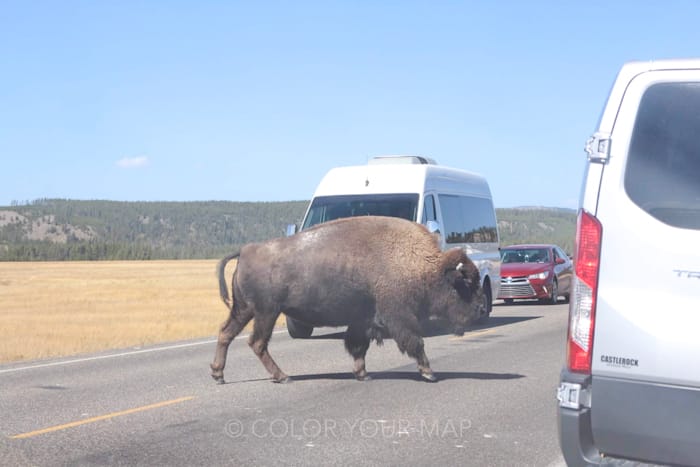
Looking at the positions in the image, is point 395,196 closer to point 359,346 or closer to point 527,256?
point 359,346

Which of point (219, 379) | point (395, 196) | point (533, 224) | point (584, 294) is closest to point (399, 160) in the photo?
point (395, 196)

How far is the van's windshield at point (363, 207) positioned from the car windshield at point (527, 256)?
9.91 m

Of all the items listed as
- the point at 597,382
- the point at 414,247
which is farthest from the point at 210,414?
the point at 597,382

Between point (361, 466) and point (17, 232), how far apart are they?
202305 mm

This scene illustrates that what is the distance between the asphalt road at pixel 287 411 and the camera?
21.6ft

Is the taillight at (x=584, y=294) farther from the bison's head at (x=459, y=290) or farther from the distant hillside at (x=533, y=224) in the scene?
the distant hillside at (x=533, y=224)

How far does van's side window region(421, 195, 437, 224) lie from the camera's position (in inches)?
623

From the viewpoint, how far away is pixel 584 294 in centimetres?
402

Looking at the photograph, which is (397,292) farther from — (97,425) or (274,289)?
(97,425)

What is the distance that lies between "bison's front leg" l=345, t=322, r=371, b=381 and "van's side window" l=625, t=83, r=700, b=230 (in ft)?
20.9

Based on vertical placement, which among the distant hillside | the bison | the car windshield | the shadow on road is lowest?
the distant hillside

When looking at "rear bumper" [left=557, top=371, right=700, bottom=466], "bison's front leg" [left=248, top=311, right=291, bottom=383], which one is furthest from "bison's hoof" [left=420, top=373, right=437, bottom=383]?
"rear bumper" [left=557, top=371, right=700, bottom=466]

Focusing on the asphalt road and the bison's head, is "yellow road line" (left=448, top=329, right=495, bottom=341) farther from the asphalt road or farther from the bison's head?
the bison's head

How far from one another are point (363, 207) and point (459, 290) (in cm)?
569
